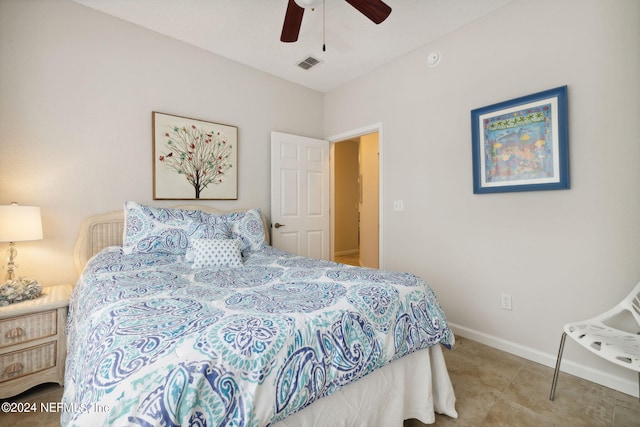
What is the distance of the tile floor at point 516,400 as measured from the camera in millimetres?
1521

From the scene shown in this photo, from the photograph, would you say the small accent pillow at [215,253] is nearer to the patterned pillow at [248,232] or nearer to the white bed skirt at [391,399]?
the patterned pillow at [248,232]

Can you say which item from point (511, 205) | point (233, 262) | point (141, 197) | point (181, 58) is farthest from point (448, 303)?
point (181, 58)

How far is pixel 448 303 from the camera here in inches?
105

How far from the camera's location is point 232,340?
0.88m

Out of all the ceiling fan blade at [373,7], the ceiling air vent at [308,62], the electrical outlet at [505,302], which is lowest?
the electrical outlet at [505,302]

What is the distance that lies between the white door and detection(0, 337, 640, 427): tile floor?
2002 mm

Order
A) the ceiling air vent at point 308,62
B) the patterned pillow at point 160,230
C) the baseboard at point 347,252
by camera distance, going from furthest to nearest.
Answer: the baseboard at point 347,252
the ceiling air vent at point 308,62
the patterned pillow at point 160,230

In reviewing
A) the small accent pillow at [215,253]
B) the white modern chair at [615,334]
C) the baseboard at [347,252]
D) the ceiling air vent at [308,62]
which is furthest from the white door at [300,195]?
the white modern chair at [615,334]

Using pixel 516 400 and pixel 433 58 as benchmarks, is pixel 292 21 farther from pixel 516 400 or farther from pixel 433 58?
pixel 516 400

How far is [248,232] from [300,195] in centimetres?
113

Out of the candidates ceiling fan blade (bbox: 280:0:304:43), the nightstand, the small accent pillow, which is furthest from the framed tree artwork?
ceiling fan blade (bbox: 280:0:304:43)

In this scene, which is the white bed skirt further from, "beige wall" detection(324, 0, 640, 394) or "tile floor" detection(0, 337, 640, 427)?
"beige wall" detection(324, 0, 640, 394)

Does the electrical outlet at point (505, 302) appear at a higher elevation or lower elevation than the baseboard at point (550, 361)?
higher

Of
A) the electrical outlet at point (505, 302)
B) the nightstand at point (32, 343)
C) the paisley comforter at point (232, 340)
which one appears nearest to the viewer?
the paisley comforter at point (232, 340)
